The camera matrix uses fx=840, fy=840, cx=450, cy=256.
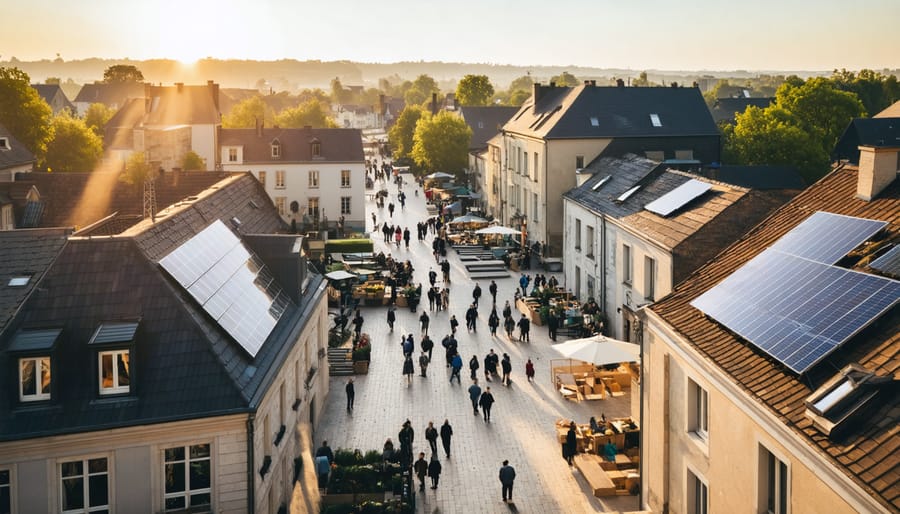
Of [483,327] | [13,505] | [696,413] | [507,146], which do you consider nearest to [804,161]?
[507,146]

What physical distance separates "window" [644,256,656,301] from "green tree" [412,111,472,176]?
185 feet

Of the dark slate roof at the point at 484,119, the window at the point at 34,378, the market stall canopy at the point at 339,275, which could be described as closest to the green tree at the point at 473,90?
the dark slate roof at the point at 484,119

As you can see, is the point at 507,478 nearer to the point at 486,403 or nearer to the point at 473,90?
the point at 486,403

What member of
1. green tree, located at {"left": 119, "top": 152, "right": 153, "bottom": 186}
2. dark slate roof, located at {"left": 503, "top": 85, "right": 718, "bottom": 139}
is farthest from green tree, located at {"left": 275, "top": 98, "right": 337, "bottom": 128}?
green tree, located at {"left": 119, "top": 152, "right": 153, "bottom": 186}

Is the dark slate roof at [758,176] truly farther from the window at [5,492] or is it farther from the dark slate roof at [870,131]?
the window at [5,492]

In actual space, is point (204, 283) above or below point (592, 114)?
below

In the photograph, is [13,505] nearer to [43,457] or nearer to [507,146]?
[43,457]

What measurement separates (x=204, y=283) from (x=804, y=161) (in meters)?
47.6

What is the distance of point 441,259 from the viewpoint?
54312 millimetres

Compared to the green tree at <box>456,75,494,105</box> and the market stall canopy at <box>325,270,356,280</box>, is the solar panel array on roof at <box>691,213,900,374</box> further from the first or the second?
the green tree at <box>456,75,494,105</box>

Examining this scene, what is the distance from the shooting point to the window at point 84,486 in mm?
15492

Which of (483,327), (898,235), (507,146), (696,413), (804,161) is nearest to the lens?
(898,235)

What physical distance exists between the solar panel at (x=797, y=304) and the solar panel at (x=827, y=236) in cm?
20

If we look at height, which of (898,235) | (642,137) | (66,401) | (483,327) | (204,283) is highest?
(642,137)
